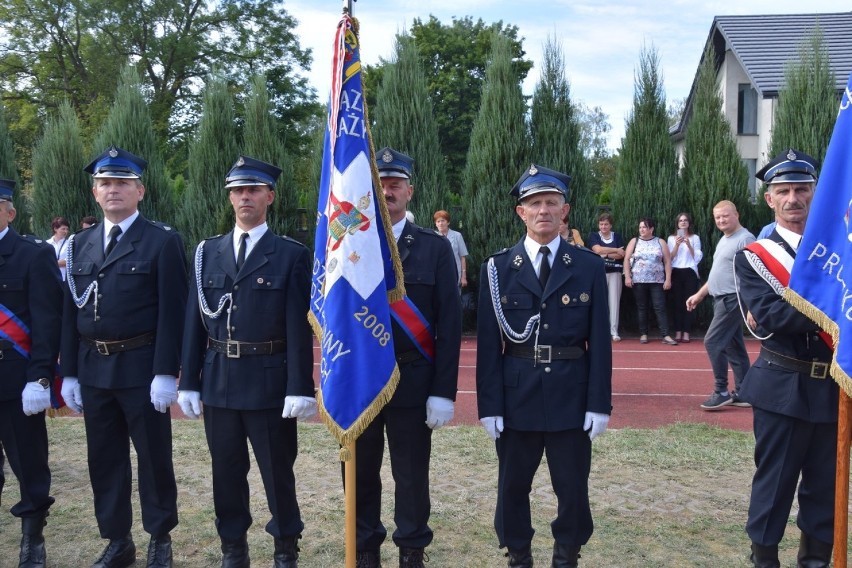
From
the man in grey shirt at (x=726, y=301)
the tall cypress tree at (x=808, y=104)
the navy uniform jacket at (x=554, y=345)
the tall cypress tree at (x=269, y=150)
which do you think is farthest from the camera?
the tall cypress tree at (x=269, y=150)

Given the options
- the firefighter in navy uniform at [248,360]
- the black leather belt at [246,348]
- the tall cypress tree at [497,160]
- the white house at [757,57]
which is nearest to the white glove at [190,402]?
the firefighter in navy uniform at [248,360]

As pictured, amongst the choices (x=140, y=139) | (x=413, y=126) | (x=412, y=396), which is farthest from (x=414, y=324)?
(x=140, y=139)

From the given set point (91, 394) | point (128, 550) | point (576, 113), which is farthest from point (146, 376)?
point (576, 113)

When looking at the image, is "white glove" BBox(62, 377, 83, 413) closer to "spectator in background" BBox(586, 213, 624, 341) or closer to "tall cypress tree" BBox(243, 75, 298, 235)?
"spectator in background" BBox(586, 213, 624, 341)

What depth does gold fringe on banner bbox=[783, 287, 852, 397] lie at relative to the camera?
3.14m

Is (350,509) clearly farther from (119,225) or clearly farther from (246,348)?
(119,225)

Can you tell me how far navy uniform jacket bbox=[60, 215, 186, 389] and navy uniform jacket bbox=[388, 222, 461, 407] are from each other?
1.19 meters

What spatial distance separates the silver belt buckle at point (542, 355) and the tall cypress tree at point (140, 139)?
1205cm

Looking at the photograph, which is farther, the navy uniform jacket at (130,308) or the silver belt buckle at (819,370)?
the navy uniform jacket at (130,308)

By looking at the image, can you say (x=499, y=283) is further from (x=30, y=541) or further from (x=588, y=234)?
(x=588, y=234)

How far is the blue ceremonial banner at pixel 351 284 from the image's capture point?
141 inches

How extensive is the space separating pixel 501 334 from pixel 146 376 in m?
1.84

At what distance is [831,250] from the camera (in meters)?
3.31

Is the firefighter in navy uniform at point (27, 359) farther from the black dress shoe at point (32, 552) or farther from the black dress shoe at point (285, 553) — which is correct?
the black dress shoe at point (285, 553)
